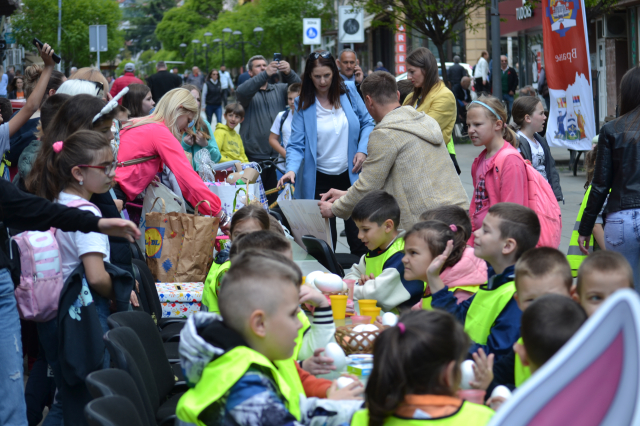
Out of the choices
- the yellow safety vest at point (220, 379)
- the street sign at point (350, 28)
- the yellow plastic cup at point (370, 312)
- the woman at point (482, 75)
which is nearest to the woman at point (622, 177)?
the yellow plastic cup at point (370, 312)

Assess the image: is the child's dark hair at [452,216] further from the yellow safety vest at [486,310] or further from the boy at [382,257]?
the yellow safety vest at [486,310]

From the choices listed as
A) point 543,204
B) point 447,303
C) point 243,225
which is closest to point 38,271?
→ point 243,225

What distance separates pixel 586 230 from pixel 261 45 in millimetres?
46915

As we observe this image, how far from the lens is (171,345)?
458 centimetres

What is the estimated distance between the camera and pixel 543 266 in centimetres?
279

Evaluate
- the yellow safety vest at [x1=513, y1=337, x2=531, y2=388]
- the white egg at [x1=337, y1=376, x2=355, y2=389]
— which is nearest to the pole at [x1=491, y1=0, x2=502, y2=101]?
the yellow safety vest at [x1=513, y1=337, x2=531, y2=388]

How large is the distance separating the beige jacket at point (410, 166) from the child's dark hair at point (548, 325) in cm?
260

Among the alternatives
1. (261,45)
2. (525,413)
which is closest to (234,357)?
(525,413)

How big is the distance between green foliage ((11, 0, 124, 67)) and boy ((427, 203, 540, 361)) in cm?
3232

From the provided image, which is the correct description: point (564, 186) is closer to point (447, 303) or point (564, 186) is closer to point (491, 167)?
point (491, 167)

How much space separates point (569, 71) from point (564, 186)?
2328 mm

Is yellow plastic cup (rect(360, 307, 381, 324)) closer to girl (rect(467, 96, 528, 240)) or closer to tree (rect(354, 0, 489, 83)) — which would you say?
girl (rect(467, 96, 528, 240))

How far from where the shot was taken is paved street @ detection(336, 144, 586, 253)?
365 inches

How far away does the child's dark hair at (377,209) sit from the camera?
4.27m
